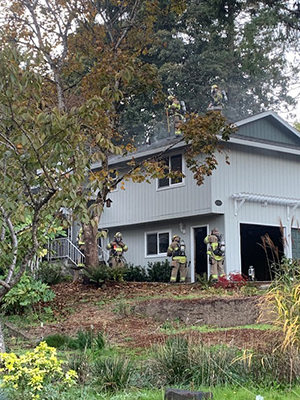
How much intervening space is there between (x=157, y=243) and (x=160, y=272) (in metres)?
1.98

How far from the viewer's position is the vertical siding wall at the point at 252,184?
67.7ft

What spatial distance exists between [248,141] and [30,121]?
14.2m

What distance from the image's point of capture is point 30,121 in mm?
8102

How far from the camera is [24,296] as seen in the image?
1308cm

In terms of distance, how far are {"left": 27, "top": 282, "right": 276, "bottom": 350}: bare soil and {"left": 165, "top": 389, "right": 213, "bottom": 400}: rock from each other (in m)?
3.33

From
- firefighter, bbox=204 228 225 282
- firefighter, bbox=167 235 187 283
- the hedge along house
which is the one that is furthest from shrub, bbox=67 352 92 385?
the hedge along house

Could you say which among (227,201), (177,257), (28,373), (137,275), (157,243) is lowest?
(28,373)

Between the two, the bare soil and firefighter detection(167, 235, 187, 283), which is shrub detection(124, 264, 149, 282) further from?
the bare soil

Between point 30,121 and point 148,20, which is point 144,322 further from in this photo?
point 148,20

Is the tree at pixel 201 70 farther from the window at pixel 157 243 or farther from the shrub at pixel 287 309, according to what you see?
the shrub at pixel 287 309

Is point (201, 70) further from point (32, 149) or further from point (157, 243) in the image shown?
point (32, 149)

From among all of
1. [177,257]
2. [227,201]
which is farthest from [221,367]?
[227,201]

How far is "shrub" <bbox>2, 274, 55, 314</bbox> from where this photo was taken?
13.0 meters

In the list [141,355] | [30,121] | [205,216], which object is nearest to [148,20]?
[205,216]
